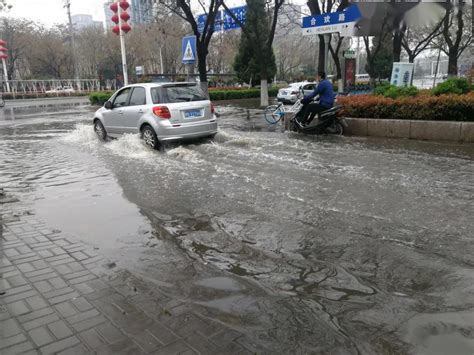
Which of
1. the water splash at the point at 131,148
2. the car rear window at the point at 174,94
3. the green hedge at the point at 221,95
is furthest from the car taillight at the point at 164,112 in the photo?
the green hedge at the point at 221,95

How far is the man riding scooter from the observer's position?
11477 mm

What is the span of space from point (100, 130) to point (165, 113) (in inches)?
134

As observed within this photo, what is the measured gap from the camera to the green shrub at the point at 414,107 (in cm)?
998

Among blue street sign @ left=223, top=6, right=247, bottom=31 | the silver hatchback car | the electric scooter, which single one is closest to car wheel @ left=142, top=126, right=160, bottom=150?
the silver hatchback car

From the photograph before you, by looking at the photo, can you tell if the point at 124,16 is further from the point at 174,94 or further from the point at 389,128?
the point at 389,128

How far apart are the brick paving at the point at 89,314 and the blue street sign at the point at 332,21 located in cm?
1334

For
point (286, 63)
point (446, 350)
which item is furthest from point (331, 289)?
point (286, 63)

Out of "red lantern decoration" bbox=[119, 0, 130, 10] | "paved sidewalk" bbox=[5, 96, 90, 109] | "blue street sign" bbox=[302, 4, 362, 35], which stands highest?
"red lantern decoration" bbox=[119, 0, 130, 10]

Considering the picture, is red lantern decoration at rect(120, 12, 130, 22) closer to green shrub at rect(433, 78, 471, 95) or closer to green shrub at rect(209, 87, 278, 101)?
green shrub at rect(209, 87, 278, 101)

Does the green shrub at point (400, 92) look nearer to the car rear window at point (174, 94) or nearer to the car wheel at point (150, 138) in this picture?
the car rear window at point (174, 94)

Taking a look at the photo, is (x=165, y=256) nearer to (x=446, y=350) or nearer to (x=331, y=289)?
(x=331, y=289)

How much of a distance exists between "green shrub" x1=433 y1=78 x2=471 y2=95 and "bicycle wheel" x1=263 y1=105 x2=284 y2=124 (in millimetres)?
5044

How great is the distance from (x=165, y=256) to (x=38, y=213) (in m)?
2.45

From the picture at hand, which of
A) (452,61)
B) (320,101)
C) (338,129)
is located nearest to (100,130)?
(320,101)
